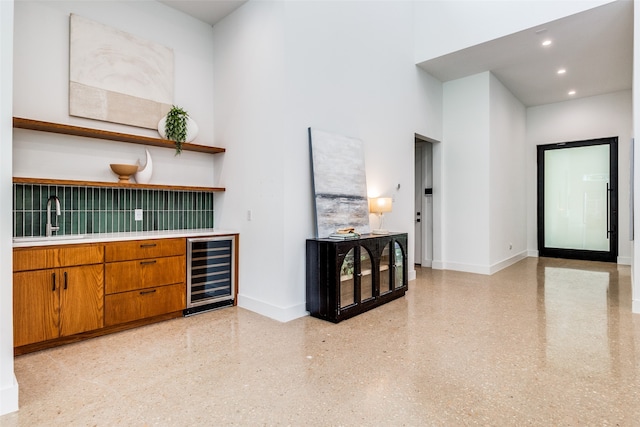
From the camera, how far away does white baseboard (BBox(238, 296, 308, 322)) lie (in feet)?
11.7

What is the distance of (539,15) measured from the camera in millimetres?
4422

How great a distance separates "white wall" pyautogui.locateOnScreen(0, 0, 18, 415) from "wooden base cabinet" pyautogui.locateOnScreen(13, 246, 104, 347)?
0.86m

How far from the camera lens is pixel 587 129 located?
730cm

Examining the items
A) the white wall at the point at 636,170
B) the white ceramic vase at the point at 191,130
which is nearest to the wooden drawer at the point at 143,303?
the white ceramic vase at the point at 191,130

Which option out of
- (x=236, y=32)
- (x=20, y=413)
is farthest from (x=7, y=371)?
(x=236, y=32)

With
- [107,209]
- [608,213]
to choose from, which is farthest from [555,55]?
[107,209]

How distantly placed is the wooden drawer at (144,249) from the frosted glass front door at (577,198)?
25.6 ft

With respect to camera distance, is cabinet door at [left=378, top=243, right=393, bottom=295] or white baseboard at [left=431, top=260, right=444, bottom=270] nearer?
cabinet door at [left=378, top=243, right=393, bottom=295]

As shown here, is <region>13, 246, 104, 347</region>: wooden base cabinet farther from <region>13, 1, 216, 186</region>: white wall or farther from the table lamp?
the table lamp

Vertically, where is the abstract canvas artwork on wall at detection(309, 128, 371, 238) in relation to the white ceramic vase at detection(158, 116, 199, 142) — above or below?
below

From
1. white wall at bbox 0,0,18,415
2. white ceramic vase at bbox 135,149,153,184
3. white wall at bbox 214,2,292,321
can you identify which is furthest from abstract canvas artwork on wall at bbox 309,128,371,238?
white wall at bbox 0,0,18,415

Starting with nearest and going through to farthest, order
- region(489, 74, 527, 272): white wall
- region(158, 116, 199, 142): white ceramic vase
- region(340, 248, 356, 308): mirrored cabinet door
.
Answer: region(340, 248, 356, 308): mirrored cabinet door → region(158, 116, 199, 142): white ceramic vase → region(489, 74, 527, 272): white wall

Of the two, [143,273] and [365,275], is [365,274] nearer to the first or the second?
[365,275]

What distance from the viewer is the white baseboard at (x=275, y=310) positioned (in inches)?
140
